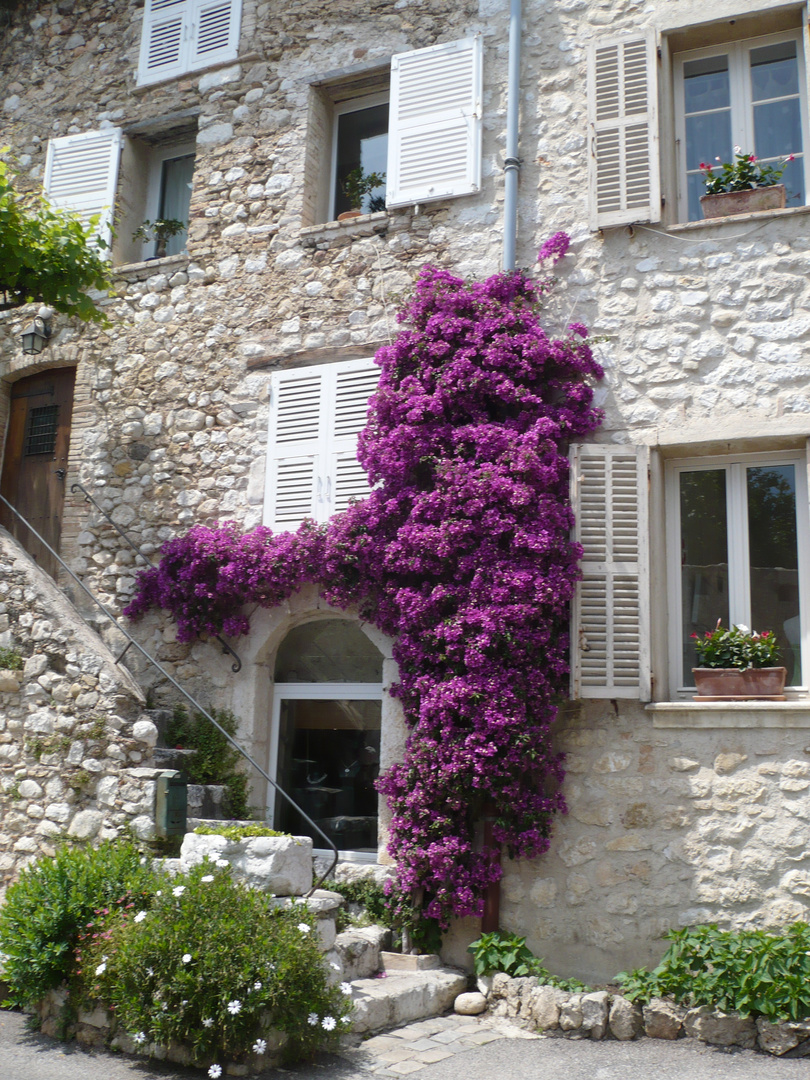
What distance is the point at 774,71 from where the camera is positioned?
275 inches

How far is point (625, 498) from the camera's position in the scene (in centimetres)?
640


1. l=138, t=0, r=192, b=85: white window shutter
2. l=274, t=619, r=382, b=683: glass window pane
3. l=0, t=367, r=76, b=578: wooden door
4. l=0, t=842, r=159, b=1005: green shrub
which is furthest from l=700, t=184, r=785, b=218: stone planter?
l=0, t=367, r=76, b=578: wooden door

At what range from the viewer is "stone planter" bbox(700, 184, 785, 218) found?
656 cm

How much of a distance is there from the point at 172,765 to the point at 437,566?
2145 mm

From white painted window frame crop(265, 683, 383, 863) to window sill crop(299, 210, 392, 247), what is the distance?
3372 millimetres

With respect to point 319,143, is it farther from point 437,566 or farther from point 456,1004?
point 456,1004

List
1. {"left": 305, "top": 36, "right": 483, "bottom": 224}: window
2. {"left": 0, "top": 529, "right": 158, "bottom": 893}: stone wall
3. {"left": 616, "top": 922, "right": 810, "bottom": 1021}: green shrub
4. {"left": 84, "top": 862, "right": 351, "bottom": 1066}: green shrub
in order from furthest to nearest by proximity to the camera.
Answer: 1. {"left": 305, "top": 36, "right": 483, "bottom": 224}: window
2. {"left": 0, "top": 529, "right": 158, "bottom": 893}: stone wall
3. {"left": 616, "top": 922, "right": 810, "bottom": 1021}: green shrub
4. {"left": 84, "top": 862, "right": 351, "bottom": 1066}: green shrub

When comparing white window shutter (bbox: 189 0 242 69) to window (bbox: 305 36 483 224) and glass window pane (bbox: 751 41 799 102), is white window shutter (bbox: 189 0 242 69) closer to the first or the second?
window (bbox: 305 36 483 224)

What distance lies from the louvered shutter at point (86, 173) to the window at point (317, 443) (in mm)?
2693

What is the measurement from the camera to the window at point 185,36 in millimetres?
8766

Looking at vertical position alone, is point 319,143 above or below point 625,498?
above

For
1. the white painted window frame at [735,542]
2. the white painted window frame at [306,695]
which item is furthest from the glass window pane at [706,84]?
the white painted window frame at [306,695]

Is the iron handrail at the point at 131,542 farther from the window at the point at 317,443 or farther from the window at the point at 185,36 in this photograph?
the window at the point at 185,36

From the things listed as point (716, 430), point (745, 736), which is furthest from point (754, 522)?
point (745, 736)
